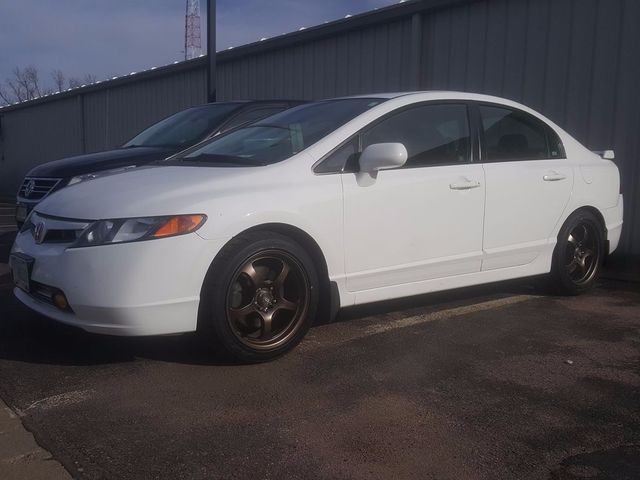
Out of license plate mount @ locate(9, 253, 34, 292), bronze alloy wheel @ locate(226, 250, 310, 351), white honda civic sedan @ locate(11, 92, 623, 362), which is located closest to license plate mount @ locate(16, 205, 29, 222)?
white honda civic sedan @ locate(11, 92, 623, 362)

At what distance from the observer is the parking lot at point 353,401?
2.69m

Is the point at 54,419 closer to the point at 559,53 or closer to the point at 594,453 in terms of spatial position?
the point at 594,453

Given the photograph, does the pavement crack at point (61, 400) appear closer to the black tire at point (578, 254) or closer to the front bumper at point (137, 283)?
the front bumper at point (137, 283)

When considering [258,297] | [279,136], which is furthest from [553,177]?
[258,297]

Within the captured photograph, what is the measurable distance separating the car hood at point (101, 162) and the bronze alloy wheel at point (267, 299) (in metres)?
2.77

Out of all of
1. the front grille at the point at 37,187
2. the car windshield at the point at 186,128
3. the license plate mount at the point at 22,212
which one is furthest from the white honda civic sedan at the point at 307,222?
the license plate mount at the point at 22,212

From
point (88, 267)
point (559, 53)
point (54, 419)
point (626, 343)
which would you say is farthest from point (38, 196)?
→ point (559, 53)

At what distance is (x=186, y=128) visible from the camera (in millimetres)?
6973

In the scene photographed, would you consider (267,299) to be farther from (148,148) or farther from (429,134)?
(148,148)

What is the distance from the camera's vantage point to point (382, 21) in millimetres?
9492

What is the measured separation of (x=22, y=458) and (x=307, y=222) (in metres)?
1.86

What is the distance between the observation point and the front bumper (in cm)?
339

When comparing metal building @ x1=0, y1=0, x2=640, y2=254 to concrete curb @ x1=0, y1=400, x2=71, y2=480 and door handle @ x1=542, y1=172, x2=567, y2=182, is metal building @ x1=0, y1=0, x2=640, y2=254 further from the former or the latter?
concrete curb @ x1=0, y1=400, x2=71, y2=480

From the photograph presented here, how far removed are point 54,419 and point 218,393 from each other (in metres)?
0.76
